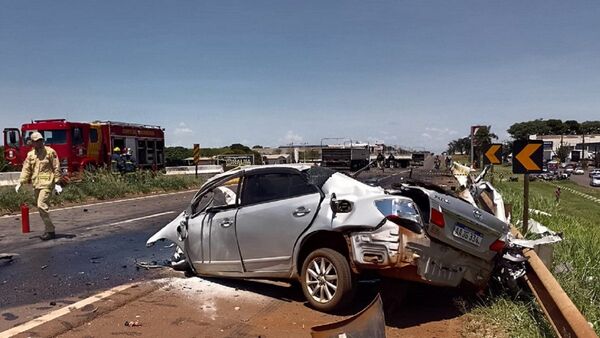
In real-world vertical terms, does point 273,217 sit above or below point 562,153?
above

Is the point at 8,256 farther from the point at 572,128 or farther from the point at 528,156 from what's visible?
the point at 572,128

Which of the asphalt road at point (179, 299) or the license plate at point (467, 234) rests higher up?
the license plate at point (467, 234)

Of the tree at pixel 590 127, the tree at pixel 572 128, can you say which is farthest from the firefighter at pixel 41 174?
the tree at pixel 590 127

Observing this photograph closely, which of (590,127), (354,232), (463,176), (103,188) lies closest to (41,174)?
(354,232)

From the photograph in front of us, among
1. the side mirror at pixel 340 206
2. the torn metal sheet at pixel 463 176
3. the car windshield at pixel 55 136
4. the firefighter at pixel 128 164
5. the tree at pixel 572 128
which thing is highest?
the tree at pixel 572 128

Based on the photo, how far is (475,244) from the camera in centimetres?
526

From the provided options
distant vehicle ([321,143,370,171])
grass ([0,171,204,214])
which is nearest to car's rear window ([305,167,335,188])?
grass ([0,171,204,214])

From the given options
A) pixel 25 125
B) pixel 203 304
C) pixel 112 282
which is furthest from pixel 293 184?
pixel 25 125

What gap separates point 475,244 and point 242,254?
2682mm

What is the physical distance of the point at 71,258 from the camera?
8.41 metres

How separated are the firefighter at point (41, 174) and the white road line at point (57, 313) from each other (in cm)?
428

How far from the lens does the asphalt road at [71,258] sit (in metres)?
6.14

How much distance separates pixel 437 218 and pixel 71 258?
6.20 m

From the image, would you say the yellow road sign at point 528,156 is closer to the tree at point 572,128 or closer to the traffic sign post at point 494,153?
the traffic sign post at point 494,153
